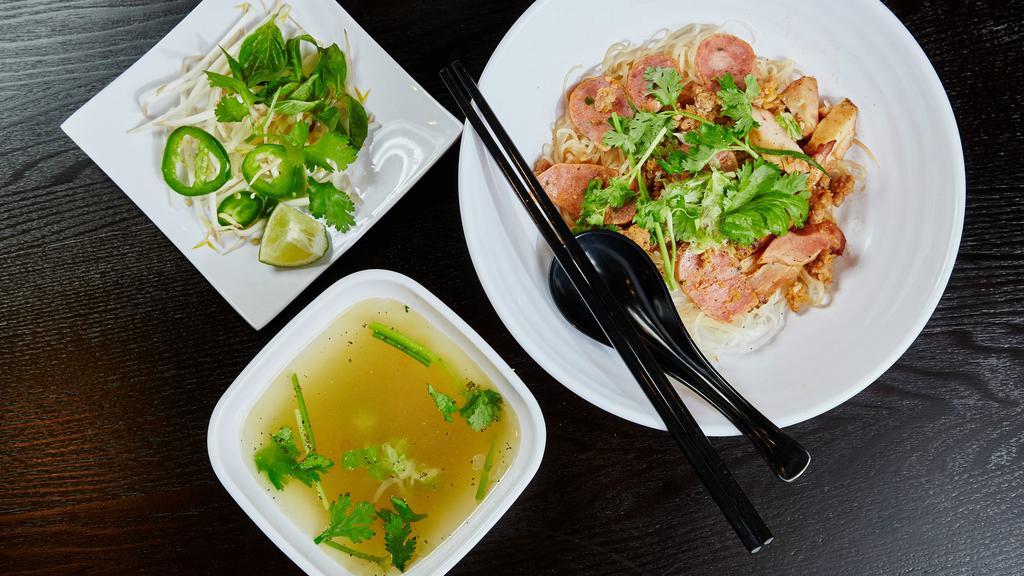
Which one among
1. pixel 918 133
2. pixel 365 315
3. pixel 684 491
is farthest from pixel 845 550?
pixel 365 315

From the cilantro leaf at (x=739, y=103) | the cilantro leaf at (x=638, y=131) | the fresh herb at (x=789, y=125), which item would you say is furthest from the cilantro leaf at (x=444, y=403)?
the fresh herb at (x=789, y=125)

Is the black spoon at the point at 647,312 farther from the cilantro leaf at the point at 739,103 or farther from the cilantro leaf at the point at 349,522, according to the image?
the cilantro leaf at the point at 349,522

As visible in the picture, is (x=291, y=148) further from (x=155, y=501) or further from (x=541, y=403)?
(x=155, y=501)

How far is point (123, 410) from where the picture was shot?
6.32 ft

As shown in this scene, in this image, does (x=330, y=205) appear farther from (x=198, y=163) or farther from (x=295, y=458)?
(x=295, y=458)

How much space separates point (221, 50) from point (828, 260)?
1765 millimetres

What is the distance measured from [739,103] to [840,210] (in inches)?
18.0

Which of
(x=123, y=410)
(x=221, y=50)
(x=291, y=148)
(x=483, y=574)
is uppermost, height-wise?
(x=221, y=50)

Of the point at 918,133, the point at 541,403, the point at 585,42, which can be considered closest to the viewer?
the point at 918,133

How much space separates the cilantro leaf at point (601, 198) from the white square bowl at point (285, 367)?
1.42 ft

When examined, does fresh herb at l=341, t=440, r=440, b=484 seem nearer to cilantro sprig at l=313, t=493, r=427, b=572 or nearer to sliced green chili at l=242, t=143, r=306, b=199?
cilantro sprig at l=313, t=493, r=427, b=572

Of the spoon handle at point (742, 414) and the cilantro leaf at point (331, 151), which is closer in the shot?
the spoon handle at point (742, 414)

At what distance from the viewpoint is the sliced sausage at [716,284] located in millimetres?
1649

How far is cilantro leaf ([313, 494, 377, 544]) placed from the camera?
1701mm
